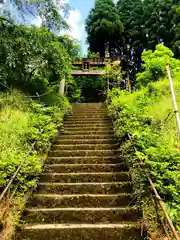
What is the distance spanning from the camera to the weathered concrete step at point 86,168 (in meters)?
4.92

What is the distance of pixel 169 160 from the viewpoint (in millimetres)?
3910

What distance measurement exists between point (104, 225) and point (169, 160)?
1.36 m

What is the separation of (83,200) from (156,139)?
1695mm

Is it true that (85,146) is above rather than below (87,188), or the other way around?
above

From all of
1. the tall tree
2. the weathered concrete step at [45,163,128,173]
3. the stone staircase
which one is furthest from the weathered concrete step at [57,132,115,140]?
the tall tree

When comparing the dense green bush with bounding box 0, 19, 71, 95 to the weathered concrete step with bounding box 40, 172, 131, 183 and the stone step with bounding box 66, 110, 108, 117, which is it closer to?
the stone step with bounding box 66, 110, 108, 117

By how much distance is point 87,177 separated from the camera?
15.1 feet

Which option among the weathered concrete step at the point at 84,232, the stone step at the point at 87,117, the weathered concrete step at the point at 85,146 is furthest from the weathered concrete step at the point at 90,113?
the weathered concrete step at the point at 84,232

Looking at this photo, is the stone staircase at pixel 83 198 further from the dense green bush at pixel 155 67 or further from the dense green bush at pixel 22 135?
the dense green bush at pixel 155 67

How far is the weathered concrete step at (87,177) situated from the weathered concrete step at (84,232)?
121 cm

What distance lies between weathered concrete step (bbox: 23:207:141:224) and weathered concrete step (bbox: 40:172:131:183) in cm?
89

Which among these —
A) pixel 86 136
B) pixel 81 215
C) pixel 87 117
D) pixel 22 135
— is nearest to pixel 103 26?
pixel 87 117

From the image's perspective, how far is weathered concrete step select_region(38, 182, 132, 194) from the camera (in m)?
4.23

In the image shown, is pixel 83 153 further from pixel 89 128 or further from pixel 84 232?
pixel 84 232
